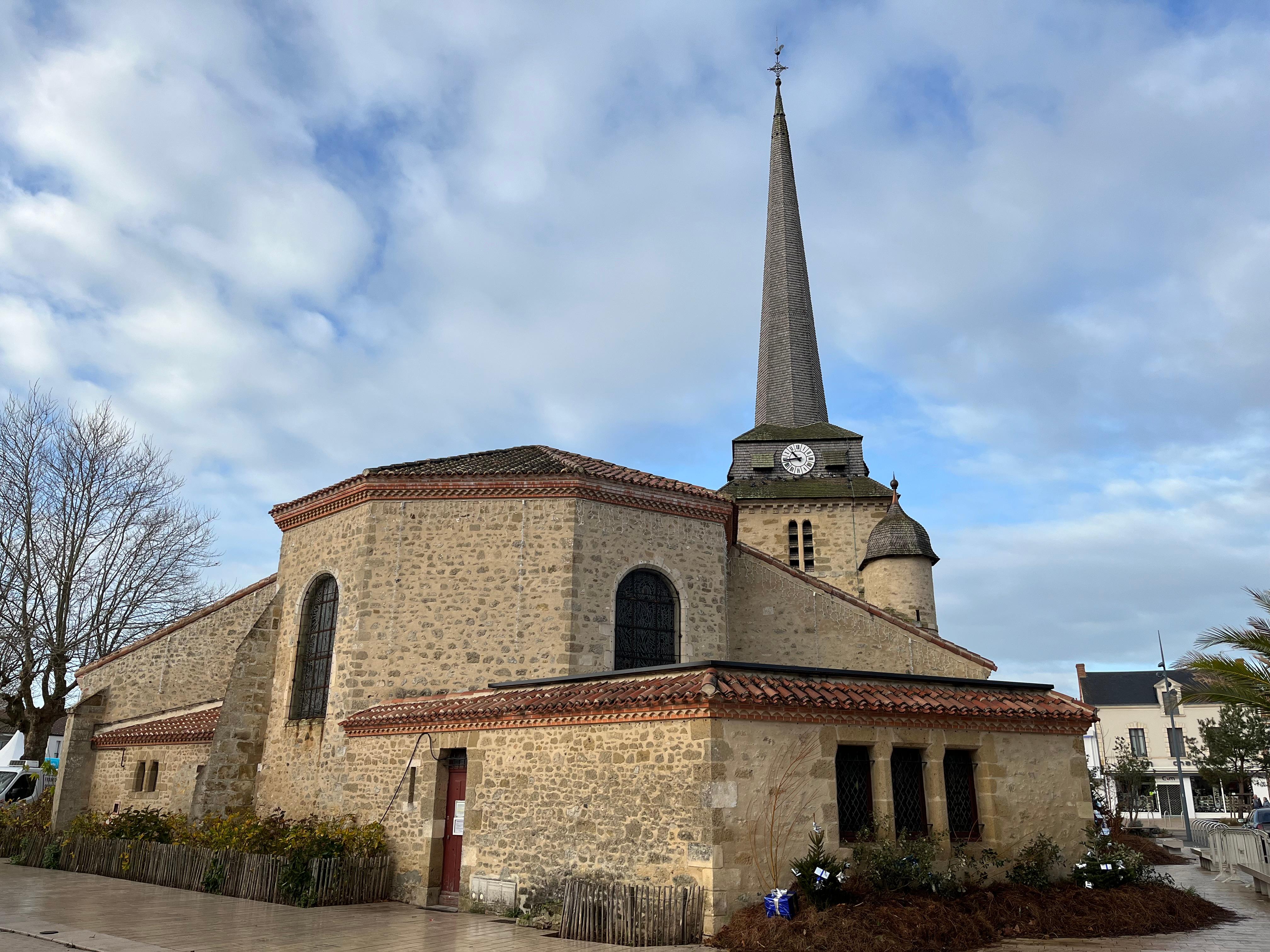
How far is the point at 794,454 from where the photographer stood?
3575 cm

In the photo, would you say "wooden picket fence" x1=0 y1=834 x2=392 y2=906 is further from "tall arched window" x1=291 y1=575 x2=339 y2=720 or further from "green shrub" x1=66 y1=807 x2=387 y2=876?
"tall arched window" x1=291 y1=575 x2=339 y2=720

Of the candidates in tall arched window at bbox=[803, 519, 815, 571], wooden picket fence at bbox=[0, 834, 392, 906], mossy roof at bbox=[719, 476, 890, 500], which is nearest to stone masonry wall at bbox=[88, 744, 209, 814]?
wooden picket fence at bbox=[0, 834, 392, 906]

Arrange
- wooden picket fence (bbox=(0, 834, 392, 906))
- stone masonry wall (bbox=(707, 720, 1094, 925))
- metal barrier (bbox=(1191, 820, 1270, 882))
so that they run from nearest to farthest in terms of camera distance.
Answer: stone masonry wall (bbox=(707, 720, 1094, 925))
wooden picket fence (bbox=(0, 834, 392, 906))
metal barrier (bbox=(1191, 820, 1270, 882))

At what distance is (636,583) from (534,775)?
5332 mm

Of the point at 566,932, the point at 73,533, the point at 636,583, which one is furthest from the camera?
the point at 73,533

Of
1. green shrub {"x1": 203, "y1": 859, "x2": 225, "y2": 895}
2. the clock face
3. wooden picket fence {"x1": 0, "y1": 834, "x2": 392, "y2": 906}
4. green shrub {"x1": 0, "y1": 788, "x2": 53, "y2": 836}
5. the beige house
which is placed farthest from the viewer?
the beige house

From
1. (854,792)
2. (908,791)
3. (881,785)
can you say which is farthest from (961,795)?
(854,792)

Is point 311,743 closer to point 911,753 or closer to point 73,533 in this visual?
point 911,753

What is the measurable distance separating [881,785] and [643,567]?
6500 mm

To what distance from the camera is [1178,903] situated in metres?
11.2

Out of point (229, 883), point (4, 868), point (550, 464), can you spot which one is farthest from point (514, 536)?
point (4, 868)

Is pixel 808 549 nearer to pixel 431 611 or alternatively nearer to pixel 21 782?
pixel 431 611

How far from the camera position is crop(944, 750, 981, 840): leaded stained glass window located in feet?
38.5

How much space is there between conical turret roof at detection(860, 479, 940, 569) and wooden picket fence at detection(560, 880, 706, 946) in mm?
17258
